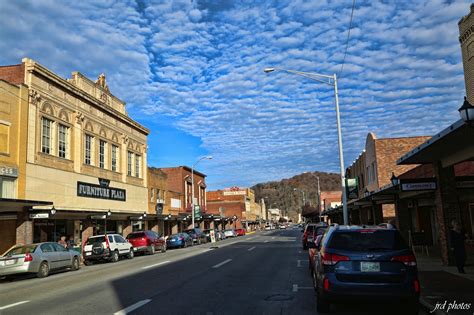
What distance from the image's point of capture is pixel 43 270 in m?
18.7

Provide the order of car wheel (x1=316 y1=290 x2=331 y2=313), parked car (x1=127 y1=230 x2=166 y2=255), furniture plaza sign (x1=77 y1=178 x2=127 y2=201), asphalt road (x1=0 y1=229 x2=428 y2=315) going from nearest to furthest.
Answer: car wheel (x1=316 y1=290 x2=331 y2=313), asphalt road (x1=0 y1=229 x2=428 y2=315), parked car (x1=127 y1=230 x2=166 y2=255), furniture plaza sign (x1=77 y1=178 x2=127 y2=201)

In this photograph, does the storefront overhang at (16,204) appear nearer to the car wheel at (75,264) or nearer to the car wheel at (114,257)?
the car wheel at (75,264)

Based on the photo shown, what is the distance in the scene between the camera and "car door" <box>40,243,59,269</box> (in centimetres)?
1904

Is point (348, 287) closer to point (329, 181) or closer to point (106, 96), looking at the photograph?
point (106, 96)

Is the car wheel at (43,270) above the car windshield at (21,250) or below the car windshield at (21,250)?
below

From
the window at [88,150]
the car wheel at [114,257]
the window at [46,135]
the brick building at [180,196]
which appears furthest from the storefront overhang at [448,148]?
the brick building at [180,196]

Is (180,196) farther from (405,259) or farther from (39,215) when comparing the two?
(405,259)

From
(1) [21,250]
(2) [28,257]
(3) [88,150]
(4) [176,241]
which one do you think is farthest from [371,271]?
(4) [176,241]

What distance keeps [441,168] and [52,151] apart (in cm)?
2390

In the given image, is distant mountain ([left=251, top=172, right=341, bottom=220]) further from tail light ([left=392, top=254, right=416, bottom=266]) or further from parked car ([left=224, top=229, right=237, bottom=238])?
tail light ([left=392, top=254, right=416, bottom=266])

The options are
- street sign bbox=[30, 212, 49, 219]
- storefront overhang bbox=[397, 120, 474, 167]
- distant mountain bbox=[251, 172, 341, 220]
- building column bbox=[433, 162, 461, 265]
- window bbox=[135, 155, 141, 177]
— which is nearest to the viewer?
storefront overhang bbox=[397, 120, 474, 167]

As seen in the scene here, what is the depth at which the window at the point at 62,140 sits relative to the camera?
104ft

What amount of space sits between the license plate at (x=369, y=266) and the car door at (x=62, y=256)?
15.8 m

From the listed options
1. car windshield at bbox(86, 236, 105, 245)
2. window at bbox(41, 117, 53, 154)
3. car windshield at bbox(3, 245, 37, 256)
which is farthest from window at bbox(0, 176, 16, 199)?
car windshield at bbox(3, 245, 37, 256)
